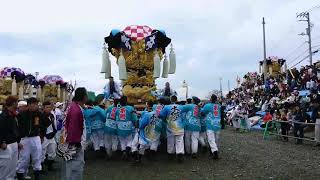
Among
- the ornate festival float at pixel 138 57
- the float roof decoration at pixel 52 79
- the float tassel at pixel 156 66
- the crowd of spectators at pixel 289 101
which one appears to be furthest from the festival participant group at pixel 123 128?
the float roof decoration at pixel 52 79

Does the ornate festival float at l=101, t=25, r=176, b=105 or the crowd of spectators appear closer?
the ornate festival float at l=101, t=25, r=176, b=105

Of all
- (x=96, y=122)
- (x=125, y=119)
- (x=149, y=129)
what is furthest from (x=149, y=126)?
(x=96, y=122)

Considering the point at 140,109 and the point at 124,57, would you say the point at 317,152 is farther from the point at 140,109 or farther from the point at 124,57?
the point at 124,57

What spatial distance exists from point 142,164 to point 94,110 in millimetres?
1958

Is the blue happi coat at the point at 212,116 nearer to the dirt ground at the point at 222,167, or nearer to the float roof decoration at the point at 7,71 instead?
the dirt ground at the point at 222,167

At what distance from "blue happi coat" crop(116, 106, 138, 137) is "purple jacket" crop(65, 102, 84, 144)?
13.5 feet

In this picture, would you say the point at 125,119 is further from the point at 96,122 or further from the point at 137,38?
the point at 137,38

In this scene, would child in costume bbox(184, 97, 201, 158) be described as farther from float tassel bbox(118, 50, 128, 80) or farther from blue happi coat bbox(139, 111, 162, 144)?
float tassel bbox(118, 50, 128, 80)

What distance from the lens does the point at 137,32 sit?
13266 mm

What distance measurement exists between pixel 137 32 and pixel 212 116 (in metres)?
3.79

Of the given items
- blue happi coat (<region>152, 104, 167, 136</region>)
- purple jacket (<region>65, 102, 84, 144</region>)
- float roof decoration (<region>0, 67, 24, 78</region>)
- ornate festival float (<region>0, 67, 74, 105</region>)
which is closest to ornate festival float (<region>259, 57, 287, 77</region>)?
ornate festival float (<region>0, 67, 74, 105</region>)

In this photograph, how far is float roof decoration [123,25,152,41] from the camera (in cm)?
1316

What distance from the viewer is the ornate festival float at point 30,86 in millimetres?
21433

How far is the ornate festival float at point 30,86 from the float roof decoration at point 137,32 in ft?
8.25
